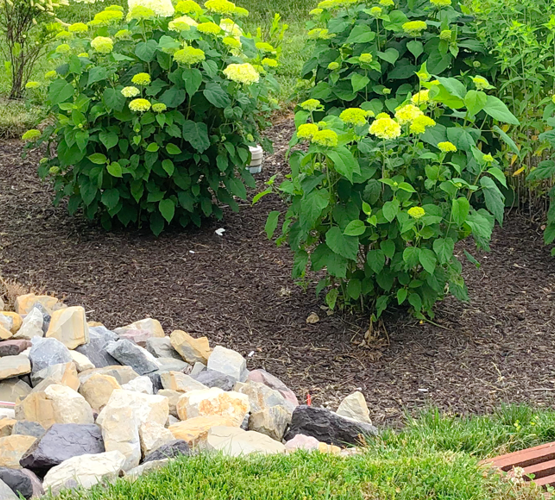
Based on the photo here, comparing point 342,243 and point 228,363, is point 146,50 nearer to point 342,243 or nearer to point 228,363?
point 342,243

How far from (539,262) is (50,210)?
337 centimetres

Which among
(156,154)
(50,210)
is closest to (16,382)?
(156,154)

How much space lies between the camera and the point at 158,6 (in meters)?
4.91

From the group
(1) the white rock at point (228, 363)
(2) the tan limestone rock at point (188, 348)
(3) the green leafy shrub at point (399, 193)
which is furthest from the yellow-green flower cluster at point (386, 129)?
(2) the tan limestone rock at point (188, 348)

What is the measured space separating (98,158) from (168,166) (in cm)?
44

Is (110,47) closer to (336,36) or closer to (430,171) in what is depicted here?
(336,36)

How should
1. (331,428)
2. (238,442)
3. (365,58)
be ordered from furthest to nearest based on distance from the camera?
(365,58), (331,428), (238,442)

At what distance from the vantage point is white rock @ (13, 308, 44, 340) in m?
3.78

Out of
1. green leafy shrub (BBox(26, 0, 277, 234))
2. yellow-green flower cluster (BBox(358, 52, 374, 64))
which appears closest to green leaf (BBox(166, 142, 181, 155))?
green leafy shrub (BBox(26, 0, 277, 234))

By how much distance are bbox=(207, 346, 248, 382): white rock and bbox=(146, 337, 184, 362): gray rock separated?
9.3 inches

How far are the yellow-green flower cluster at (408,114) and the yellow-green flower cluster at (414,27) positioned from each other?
41.5 inches

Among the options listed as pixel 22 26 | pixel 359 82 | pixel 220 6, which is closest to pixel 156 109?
pixel 220 6

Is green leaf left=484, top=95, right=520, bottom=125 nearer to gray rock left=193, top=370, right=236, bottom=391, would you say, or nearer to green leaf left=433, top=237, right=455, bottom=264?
green leaf left=433, top=237, right=455, bottom=264

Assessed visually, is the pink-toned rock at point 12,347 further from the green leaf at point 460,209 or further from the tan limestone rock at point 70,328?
the green leaf at point 460,209
